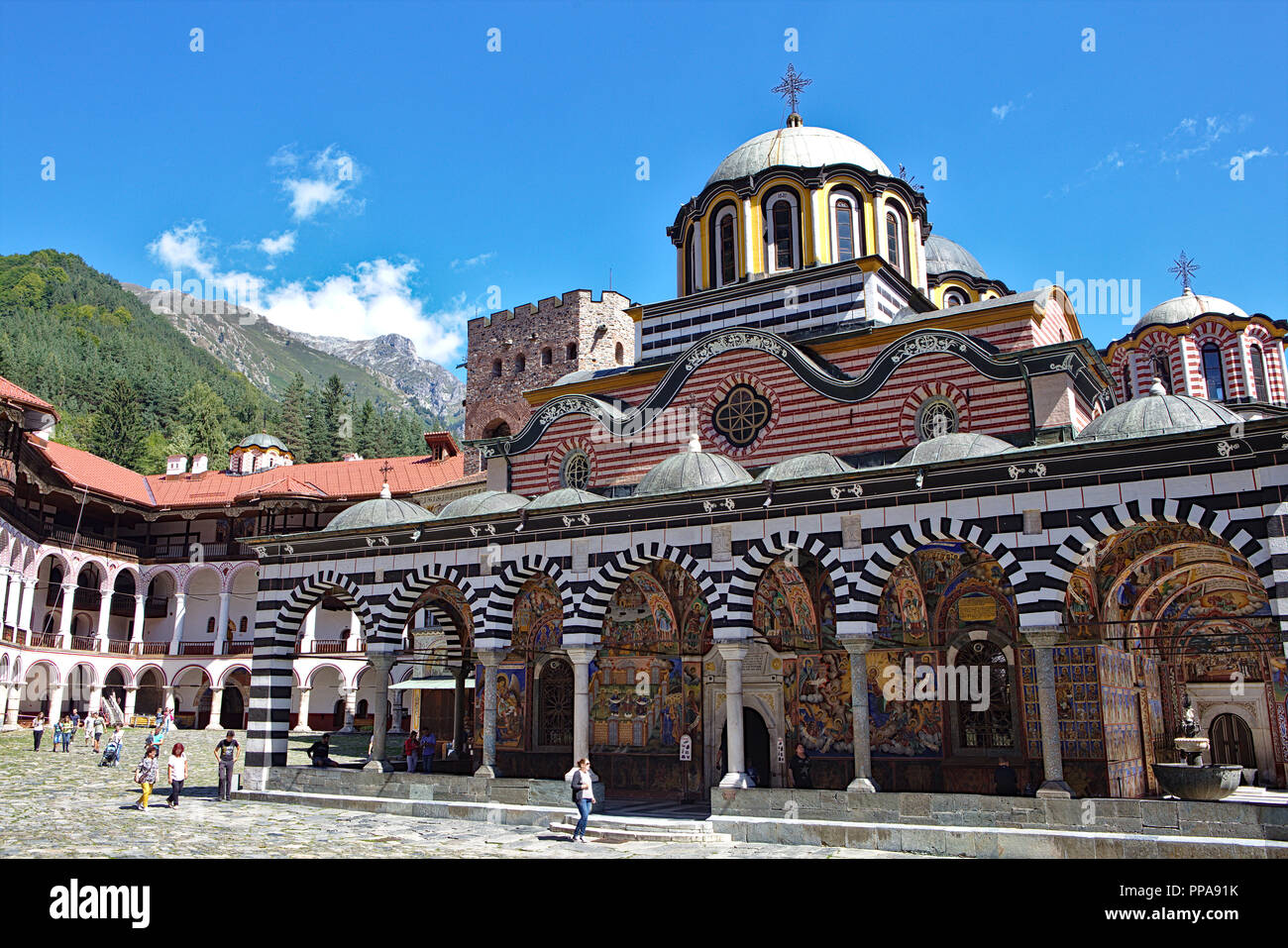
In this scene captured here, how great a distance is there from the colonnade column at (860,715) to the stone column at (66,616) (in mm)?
34275

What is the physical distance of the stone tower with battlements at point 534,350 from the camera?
140ft

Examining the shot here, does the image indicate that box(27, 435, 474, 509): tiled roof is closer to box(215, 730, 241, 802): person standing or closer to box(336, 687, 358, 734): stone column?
box(336, 687, 358, 734): stone column

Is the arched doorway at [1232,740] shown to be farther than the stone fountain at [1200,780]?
Yes

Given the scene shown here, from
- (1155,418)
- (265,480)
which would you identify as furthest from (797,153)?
(265,480)

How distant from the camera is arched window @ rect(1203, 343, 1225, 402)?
30766 millimetres

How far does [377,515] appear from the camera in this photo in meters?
19.4

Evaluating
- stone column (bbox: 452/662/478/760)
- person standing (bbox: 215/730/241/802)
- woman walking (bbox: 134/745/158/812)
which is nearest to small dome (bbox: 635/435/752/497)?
stone column (bbox: 452/662/478/760)

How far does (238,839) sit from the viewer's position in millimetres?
13094

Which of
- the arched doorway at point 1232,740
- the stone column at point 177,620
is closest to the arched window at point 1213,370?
the arched doorway at point 1232,740

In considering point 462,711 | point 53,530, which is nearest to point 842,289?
point 462,711

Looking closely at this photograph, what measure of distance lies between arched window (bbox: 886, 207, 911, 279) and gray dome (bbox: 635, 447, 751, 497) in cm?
850

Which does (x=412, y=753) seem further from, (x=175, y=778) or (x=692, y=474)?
(x=692, y=474)

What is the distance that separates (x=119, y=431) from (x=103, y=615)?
68.9 feet

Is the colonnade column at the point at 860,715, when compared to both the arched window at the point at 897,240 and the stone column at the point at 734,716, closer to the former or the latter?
the stone column at the point at 734,716
